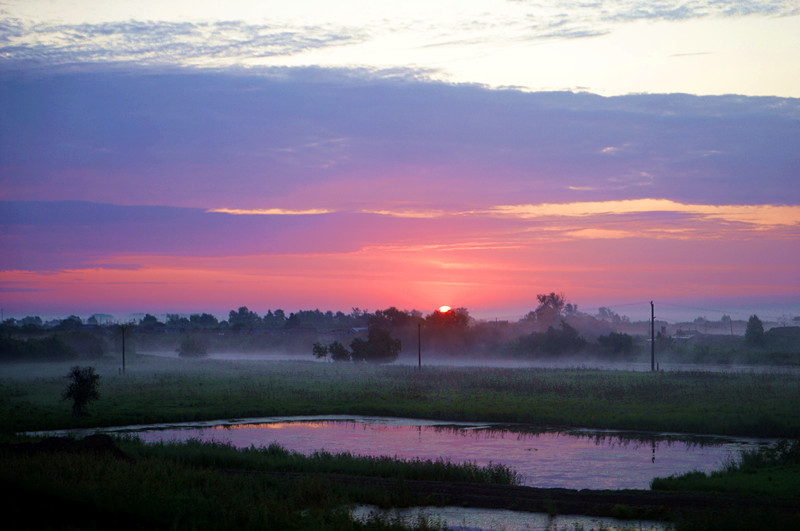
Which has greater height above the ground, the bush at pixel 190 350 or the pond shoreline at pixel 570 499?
the pond shoreline at pixel 570 499

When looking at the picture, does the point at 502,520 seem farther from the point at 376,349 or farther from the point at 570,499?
the point at 376,349

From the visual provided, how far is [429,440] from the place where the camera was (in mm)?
33500

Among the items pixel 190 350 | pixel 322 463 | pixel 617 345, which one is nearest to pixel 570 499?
pixel 322 463

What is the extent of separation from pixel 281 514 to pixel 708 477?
41.1ft

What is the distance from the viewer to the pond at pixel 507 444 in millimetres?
24875

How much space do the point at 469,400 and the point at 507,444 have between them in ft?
51.2

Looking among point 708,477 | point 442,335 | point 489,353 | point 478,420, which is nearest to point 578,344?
point 489,353

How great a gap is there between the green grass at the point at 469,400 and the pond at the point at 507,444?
1764 mm

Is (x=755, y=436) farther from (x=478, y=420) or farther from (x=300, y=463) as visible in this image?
(x=300, y=463)

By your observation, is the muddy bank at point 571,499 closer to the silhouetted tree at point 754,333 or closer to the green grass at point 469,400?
the green grass at point 469,400

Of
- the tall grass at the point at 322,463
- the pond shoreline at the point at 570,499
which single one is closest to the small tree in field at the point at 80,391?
the tall grass at the point at 322,463

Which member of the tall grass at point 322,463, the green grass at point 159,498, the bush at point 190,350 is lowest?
the bush at point 190,350

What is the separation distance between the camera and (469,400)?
47.4 meters

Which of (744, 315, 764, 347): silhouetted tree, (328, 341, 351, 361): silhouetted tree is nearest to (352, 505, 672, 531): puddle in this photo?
(328, 341, 351, 361): silhouetted tree
